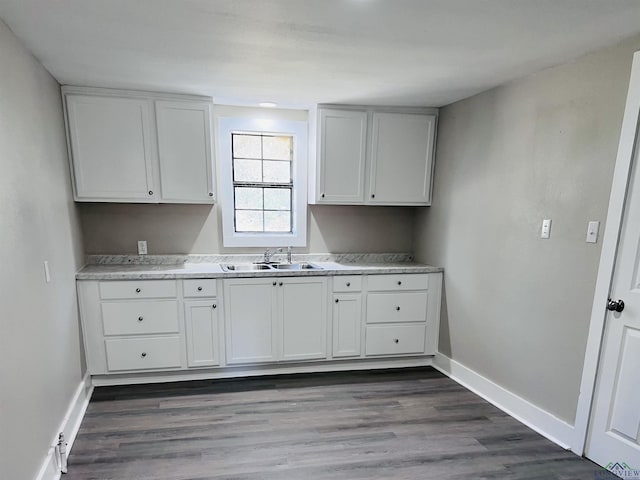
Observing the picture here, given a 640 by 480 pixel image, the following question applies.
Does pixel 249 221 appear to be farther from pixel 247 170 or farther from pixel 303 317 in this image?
pixel 303 317

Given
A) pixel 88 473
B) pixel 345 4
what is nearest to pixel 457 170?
pixel 345 4

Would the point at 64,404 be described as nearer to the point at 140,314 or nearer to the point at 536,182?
the point at 140,314

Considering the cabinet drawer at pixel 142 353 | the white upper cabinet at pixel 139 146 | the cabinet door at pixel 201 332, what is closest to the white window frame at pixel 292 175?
the white upper cabinet at pixel 139 146

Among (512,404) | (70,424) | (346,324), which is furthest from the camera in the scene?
(346,324)

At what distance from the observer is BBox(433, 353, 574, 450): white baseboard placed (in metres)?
2.09

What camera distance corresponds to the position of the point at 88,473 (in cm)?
183

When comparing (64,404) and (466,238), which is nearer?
(64,404)

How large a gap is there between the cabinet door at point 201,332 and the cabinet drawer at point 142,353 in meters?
0.11

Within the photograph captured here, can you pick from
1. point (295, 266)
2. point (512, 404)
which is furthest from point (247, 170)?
point (512, 404)

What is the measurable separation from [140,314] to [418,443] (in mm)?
2162

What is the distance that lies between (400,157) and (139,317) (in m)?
2.55

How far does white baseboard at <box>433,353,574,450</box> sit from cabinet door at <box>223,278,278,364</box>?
1.55m

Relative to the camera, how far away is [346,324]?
3.01m

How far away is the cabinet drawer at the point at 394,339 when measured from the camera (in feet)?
10.1
